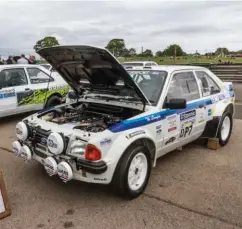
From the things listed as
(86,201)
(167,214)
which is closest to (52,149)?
(86,201)

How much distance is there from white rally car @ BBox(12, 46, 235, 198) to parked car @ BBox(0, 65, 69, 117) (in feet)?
9.81

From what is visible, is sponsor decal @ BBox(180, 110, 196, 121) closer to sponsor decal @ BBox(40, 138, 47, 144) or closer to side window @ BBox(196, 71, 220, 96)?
side window @ BBox(196, 71, 220, 96)

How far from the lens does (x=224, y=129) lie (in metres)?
5.87

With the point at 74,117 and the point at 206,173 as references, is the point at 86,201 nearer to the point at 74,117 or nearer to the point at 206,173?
the point at 74,117

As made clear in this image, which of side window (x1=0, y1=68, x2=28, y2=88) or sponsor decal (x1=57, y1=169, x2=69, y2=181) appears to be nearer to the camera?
sponsor decal (x1=57, y1=169, x2=69, y2=181)

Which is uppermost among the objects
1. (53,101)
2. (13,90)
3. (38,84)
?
(38,84)

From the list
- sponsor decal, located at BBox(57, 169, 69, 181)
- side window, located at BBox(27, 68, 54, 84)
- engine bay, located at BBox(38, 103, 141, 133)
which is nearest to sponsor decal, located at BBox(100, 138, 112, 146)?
engine bay, located at BBox(38, 103, 141, 133)

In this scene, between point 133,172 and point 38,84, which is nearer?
point 133,172

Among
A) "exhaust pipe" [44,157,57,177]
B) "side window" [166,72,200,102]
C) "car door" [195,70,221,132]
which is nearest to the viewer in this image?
"exhaust pipe" [44,157,57,177]

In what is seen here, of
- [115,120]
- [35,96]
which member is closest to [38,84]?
[35,96]

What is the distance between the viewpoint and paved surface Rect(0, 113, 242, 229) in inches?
125

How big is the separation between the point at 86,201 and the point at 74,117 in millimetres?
1305

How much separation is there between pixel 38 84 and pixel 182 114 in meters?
5.06

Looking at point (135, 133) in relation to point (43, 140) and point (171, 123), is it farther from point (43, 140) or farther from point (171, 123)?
point (43, 140)
